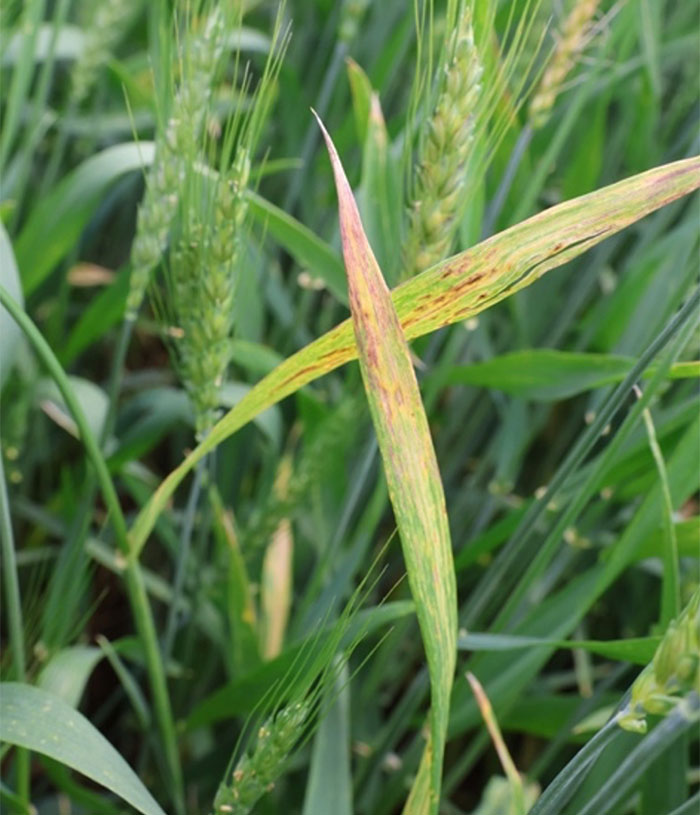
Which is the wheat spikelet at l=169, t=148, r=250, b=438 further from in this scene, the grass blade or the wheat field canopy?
the grass blade

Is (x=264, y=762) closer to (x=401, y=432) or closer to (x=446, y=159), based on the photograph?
(x=401, y=432)

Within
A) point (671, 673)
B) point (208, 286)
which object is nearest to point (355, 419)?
point (208, 286)

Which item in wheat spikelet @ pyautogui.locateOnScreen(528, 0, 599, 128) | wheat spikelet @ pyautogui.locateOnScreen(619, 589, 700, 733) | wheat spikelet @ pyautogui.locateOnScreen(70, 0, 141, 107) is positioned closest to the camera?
wheat spikelet @ pyautogui.locateOnScreen(619, 589, 700, 733)

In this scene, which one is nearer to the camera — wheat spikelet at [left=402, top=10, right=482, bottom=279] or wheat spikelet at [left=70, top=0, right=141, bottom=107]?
wheat spikelet at [left=402, top=10, right=482, bottom=279]

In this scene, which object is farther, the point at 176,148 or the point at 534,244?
the point at 176,148

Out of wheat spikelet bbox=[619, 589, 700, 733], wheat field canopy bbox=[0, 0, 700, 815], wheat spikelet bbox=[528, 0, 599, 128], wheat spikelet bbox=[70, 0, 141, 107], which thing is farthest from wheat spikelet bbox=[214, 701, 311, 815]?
wheat spikelet bbox=[70, 0, 141, 107]

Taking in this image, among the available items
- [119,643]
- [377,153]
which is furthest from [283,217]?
[119,643]

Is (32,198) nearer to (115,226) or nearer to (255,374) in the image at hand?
(115,226)
